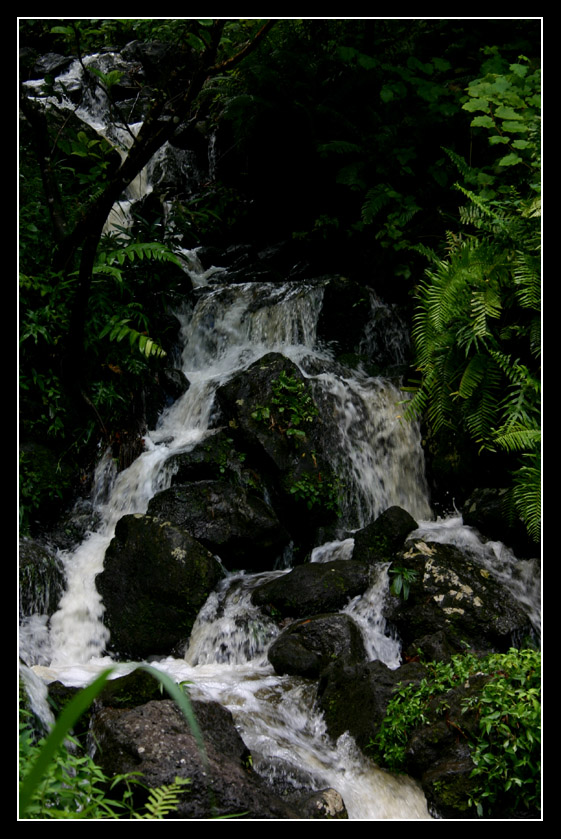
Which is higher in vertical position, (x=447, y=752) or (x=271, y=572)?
(x=271, y=572)

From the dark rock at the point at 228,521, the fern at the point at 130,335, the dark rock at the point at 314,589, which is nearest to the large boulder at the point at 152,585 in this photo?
the dark rock at the point at 228,521

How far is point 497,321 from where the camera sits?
227 inches

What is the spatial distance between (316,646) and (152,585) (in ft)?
5.30

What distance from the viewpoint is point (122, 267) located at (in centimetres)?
762

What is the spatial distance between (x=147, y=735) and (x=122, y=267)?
6085 mm

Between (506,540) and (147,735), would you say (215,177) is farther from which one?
(147,735)

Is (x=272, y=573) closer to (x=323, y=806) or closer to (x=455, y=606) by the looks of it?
(x=455, y=606)

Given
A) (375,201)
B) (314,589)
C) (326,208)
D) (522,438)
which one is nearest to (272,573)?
(314,589)

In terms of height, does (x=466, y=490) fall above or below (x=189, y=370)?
below

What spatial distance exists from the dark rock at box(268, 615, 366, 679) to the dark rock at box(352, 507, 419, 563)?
908mm

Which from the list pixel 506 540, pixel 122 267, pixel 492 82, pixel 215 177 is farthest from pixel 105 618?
pixel 215 177

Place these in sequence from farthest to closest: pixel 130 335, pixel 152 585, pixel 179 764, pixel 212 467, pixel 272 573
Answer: pixel 212 467, pixel 130 335, pixel 272 573, pixel 152 585, pixel 179 764

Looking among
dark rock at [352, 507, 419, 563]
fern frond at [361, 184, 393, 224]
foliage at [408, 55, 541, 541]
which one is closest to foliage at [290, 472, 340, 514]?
dark rock at [352, 507, 419, 563]

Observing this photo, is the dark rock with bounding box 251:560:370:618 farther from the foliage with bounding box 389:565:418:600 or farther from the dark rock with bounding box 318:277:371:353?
the dark rock with bounding box 318:277:371:353
